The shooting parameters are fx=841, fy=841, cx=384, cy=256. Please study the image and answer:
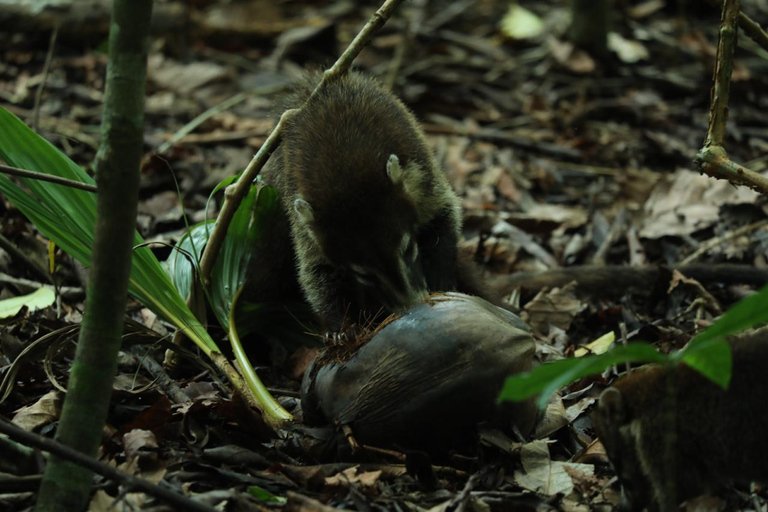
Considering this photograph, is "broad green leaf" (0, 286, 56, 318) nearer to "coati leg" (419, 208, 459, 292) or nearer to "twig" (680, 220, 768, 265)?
"coati leg" (419, 208, 459, 292)

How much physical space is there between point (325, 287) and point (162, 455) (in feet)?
5.87

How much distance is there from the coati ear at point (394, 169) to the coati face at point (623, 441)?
6.74 feet

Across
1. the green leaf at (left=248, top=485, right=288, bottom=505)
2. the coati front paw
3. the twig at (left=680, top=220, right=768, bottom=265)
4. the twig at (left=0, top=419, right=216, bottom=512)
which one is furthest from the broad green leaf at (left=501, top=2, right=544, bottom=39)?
the twig at (left=0, top=419, right=216, bottom=512)

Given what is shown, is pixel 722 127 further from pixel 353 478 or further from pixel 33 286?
pixel 33 286

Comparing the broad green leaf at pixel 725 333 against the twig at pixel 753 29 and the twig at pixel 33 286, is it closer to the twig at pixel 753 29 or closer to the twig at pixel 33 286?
the twig at pixel 753 29

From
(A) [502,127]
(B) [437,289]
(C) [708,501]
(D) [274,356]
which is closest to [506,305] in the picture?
(B) [437,289]

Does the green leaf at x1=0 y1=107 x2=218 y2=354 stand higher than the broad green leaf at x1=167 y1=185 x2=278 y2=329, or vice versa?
A: the green leaf at x1=0 y1=107 x2=218 y2=354

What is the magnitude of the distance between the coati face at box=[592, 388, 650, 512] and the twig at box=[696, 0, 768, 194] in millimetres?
1254

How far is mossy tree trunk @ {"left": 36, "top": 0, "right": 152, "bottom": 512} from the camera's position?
2.38m

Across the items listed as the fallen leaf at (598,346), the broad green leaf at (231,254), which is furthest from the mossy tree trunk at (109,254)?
the fallen leaf at (598,346)

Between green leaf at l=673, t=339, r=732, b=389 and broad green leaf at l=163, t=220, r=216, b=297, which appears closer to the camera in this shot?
green leaf at l=673, t=339, r=732, b=389

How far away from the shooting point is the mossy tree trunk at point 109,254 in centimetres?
238

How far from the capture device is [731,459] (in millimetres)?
2705

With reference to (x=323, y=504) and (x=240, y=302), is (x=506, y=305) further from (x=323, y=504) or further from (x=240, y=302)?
(x=323, y=504)
